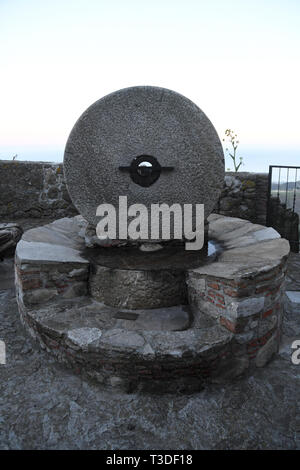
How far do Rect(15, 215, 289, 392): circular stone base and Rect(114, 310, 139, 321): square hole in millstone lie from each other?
1cm

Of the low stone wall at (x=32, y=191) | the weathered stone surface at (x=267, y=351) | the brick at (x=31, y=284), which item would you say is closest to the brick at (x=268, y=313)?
the weathered stone surface at (x=267, y=351)

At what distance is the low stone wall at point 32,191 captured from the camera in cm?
587

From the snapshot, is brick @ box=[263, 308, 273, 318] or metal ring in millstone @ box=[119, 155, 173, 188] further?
metal ring in millstone @ box=[119, 155, 173, 188]

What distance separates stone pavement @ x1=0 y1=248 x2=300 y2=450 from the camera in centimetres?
176

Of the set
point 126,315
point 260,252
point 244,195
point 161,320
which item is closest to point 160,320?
point 161,320

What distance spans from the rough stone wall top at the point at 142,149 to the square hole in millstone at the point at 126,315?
96 centimetres

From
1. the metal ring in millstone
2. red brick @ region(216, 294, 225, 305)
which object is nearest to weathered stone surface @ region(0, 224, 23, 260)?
the metal ring in millstone

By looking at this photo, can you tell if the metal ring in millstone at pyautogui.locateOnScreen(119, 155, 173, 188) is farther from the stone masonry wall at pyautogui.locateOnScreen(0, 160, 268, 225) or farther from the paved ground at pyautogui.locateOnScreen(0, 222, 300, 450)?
the stone masonry wall at pyautogui.locateOnScreen(0, 160, 268, 225)

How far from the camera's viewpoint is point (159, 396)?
2.10 metres

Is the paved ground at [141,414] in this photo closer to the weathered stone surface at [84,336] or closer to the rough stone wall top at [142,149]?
the weathered stone surface at [84,336]
